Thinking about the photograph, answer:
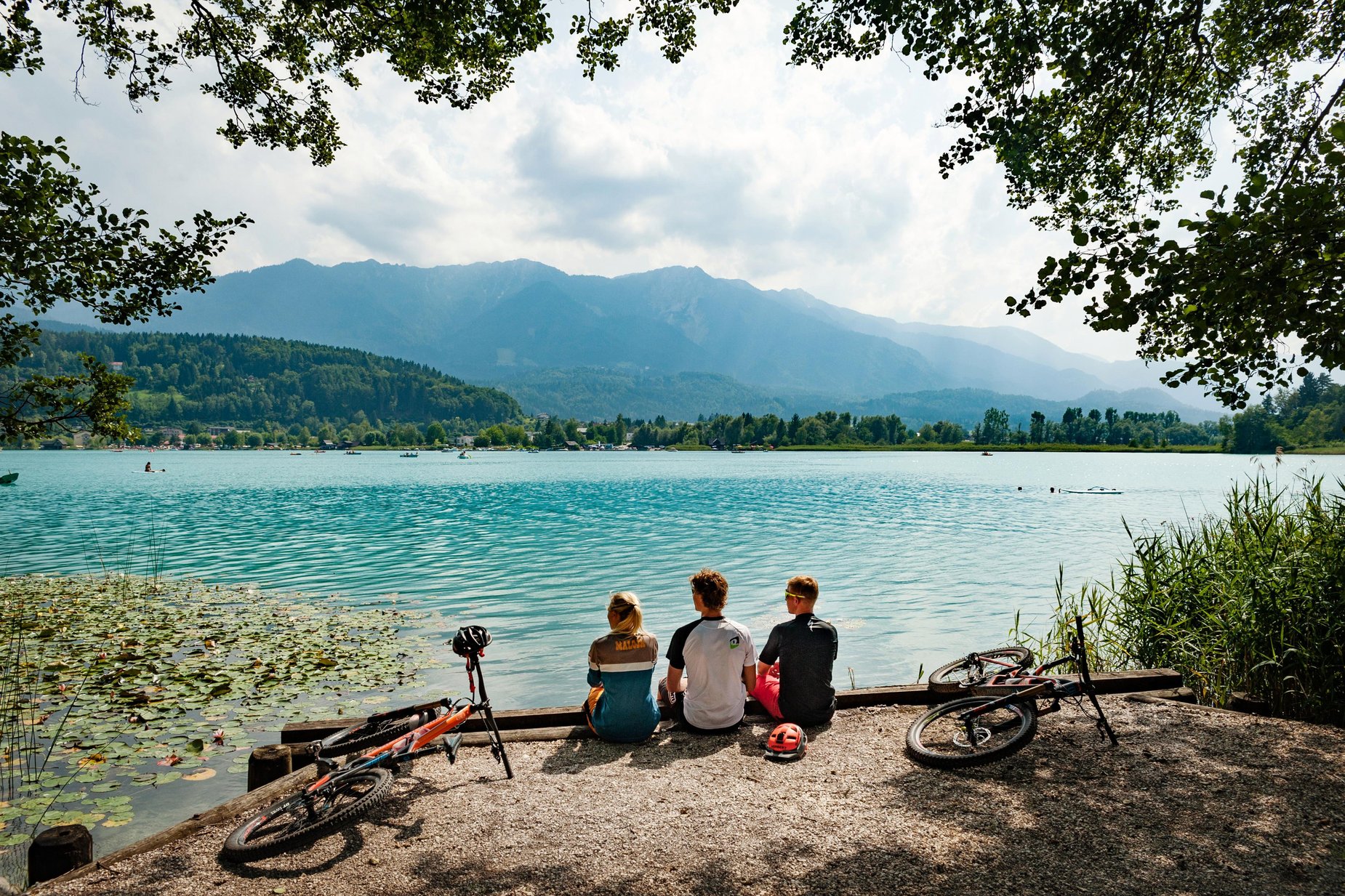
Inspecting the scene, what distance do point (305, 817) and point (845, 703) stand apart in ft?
19.1

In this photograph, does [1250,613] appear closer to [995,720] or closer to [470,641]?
[995,720]

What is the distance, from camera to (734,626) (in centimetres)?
743

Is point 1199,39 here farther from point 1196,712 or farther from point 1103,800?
point 1103,800

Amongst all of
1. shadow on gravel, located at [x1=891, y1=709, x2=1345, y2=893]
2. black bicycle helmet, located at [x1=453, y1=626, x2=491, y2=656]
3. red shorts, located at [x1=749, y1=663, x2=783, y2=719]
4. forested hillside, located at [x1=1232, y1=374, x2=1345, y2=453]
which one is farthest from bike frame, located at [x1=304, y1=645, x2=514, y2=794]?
forested hillside, located at [x1=1232, y1=374, x2=1345, y2=453]

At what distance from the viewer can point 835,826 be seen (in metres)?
5.54

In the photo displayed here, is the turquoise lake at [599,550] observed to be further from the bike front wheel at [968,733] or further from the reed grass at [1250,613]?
the bike front wheel at [968,733]

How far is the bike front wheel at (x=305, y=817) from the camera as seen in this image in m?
5.20

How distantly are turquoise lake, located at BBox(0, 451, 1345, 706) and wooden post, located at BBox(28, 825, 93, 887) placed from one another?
25.4 ft

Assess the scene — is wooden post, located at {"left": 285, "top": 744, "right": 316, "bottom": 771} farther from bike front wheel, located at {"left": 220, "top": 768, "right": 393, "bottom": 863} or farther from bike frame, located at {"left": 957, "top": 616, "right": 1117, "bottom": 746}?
bike frame, located at {"left": 957, "top": 616, "right": 1117, "bottom": 746}

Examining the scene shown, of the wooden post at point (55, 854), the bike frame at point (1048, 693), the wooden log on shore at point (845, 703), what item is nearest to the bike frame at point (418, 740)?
the wooden log on shore at point (845, 703)

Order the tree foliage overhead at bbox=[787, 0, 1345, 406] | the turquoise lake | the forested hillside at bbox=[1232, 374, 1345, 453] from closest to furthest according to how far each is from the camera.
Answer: the tree foliage overhead at bbox=[787, 0, 1345, 406], the turquoise lake, the forested hillside at bbox=[1232, 374, 1345, 453]

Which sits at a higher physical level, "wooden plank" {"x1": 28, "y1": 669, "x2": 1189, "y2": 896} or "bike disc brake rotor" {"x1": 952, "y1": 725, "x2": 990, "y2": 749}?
"bike disc brake rotor" {"x1": 952, "y1": 725, "x2": 990, "y2": 749}

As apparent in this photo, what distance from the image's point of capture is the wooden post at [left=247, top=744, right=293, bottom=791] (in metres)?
6.44

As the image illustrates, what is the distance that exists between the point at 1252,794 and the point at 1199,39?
353 inches
